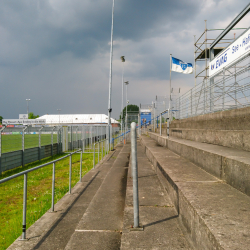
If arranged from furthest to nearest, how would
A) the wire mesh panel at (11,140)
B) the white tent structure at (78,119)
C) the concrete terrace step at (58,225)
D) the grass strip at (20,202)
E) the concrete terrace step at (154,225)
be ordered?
1. the white tent structure at (78,119)
2. the wire mesh panel at (11,140)
3. the grass strip at (20,202)
4. the concrete terrace step at (58,225)
5. the concrete terrace step at (154,225)

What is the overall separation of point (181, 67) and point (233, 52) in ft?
29.4

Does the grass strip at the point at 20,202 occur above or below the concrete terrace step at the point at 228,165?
below

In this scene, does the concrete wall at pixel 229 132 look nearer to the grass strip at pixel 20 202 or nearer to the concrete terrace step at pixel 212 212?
the concrete terrace step at pixel 212 212

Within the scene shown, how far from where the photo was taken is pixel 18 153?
10617 millimetres

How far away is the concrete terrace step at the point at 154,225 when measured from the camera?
2.12m

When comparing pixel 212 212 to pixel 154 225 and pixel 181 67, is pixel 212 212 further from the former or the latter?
pixel 181 67

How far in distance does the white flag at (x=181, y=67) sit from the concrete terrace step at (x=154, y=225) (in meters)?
12.8

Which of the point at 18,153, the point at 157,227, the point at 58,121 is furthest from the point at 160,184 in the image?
the point at 58,121

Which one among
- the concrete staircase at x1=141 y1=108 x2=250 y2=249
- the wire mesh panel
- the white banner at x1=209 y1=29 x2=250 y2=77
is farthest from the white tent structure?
the concrete staircase at x1=141 y1=108 x2=250 y2=249

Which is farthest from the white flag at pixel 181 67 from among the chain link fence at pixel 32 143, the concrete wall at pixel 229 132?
the concrete wall at pixel 229 132

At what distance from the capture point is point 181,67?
15219mm

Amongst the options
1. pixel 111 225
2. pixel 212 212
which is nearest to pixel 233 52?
pixel 212 212

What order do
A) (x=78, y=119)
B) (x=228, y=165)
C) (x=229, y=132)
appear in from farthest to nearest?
(x=78, y=119) → (x=229, y=132) → (x=228, y=165)

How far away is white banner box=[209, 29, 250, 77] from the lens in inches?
227
